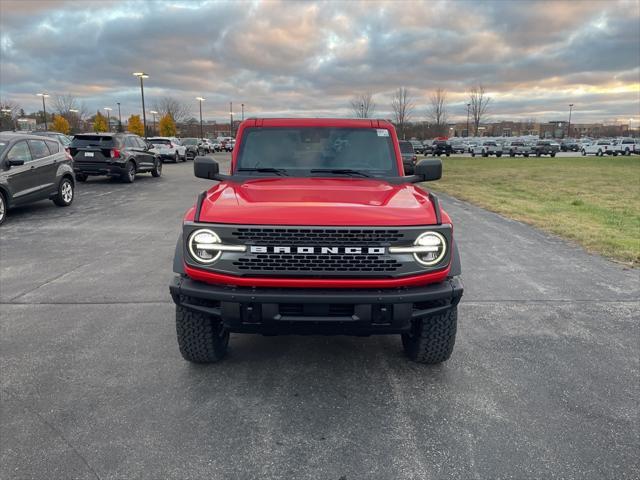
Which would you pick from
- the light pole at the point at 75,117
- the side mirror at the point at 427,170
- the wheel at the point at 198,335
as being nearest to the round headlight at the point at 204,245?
the wheel at the point at 198,335

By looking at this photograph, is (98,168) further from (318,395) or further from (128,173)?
(318,395)

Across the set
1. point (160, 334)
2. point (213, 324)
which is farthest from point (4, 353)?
point (213, 324)

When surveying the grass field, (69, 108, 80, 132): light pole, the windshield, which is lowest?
the grass field

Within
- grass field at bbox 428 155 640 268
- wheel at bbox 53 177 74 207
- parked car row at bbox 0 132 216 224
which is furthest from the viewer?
wheel at bbox 53 177 74 207

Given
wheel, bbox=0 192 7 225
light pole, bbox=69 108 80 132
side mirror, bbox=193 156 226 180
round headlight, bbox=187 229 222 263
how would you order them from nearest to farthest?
round headlight, bbox=187 229 222 263, side mirror, bbox=193 156 226 180, wheel, bbox=0 192 7 225, light pole, bbox=69 108 80 132

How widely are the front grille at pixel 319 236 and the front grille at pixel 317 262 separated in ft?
0.27

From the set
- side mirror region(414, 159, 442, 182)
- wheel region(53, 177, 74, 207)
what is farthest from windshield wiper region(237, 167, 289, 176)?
wheel region(53, 177, 74, 207)

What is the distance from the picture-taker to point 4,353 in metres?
4.02

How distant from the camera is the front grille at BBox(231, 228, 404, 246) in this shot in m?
3.11

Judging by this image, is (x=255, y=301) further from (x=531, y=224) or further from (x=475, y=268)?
(x=531, y=224)

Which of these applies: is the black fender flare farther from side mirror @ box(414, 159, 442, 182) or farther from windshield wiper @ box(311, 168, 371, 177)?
side mirror @ box(414, 159, 442, 182)

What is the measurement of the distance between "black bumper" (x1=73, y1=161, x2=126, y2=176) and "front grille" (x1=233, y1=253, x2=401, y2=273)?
1640cm

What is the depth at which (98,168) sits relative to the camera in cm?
1766

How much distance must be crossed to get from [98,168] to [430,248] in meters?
17.0
